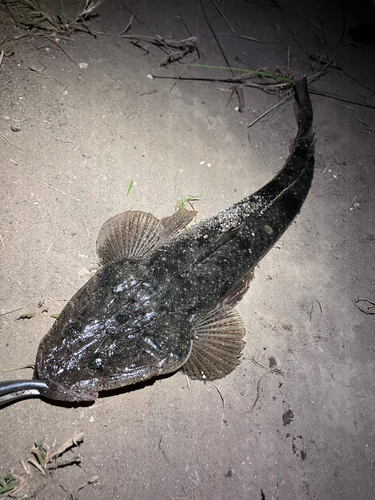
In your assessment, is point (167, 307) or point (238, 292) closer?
point (167, 307)

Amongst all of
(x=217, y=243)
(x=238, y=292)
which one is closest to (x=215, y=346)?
(x=238, y=292)

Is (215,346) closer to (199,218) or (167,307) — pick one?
(167,307)

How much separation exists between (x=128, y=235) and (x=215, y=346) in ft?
4.10

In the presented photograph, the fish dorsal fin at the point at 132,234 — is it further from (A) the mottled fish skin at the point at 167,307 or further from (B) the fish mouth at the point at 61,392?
(B) the fish mouth at the point at 61,392

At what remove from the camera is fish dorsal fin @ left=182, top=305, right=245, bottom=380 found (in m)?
2.81

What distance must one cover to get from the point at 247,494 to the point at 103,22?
5.00m

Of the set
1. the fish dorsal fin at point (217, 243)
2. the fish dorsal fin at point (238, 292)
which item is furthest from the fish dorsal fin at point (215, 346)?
the fish dorsal fin at point (217, 243)

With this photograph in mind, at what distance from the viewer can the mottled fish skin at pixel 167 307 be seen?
2258 millimetres

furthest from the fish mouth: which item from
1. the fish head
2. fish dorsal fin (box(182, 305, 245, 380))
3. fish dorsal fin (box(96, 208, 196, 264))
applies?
fish dorsal fin (box(96, 208, 196, 264))

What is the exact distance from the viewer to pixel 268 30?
181 inches

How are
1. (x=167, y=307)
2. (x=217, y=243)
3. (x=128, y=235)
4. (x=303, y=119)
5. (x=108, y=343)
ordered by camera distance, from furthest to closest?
(x=303, y=119) → (x=128, y=235) → (x=217, y=243) → (x=167, y=307) → (x=108, y=343)

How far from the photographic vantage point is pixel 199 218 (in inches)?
135

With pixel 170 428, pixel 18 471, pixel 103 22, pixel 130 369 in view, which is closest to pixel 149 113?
pixel 103 22

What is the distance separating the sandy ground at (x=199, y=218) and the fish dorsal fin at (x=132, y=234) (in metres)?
0.18
